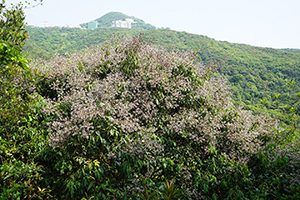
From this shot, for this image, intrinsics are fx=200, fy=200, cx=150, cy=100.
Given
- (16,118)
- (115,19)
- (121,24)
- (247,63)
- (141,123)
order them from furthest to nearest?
1. (115,19)
2. (121,24)
3. (247,63)
4. (141,123)
5. (16,118)

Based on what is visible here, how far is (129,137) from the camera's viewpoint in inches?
166

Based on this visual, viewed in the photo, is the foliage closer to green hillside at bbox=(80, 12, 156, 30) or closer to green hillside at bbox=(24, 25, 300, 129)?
green hillside at bbox=(24, 25, 300, 129)

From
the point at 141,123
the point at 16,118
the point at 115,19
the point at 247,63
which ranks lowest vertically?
the point at 247,63

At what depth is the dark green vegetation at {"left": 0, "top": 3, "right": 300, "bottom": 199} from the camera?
157 inches

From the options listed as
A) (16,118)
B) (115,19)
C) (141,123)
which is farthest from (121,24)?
(16,118)

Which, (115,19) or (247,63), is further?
(115,19)

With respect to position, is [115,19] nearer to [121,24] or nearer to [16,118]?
[121,24]

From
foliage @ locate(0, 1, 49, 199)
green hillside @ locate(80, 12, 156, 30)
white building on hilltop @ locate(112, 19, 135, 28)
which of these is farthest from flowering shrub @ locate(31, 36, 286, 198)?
green hillside @ locate(80, 12, 156, 30)

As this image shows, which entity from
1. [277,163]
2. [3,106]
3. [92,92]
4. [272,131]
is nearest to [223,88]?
[272,131]

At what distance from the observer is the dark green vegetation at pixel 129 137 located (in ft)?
13.1

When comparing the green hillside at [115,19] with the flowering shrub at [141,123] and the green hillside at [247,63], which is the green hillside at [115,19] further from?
the flowering shrub at [141,123]

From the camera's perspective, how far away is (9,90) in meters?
4.32

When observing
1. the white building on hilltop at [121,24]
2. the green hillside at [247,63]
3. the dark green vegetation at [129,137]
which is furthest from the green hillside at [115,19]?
the dark green vegetation at [129,137]

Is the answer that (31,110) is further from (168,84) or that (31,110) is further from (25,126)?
(168,84)
